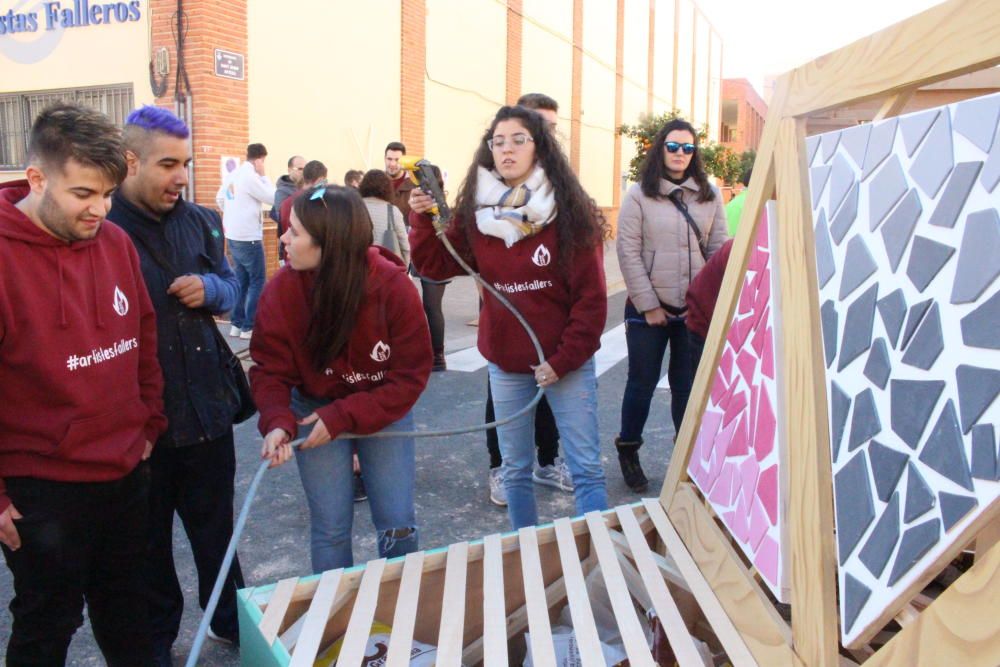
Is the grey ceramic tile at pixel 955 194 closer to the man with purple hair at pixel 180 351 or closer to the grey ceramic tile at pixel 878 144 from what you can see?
the grey ceramic tile at pixel 878 144

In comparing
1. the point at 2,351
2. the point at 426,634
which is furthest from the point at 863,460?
the point at 2,351

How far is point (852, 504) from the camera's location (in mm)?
1572

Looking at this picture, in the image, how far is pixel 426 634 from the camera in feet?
7.47

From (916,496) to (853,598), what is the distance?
0.26m

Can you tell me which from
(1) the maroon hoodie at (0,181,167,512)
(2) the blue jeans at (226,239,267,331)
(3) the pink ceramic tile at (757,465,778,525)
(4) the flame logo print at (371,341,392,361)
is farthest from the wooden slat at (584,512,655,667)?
(2) the blue jeans at (226,239,267,331)

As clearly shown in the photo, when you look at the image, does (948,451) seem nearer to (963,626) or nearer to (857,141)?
(963,626)

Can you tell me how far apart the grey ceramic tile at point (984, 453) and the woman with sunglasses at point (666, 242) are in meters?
2.86

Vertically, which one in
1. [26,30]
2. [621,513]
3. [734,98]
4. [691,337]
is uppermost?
[734,98]

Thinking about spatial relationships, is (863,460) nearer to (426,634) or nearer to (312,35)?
(426,634)

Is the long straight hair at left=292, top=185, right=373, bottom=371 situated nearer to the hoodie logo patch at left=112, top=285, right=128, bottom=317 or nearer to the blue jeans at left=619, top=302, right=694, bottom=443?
the hoodie logo patch at left=112, top=285, right=128, bottom=317

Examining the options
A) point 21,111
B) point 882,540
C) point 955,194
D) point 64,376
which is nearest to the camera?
point 955,194

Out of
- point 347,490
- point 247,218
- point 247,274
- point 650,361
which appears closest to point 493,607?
point 347,490

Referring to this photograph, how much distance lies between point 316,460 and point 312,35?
9.44 meters

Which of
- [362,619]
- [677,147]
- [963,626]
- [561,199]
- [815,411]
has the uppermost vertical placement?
[677,147]
